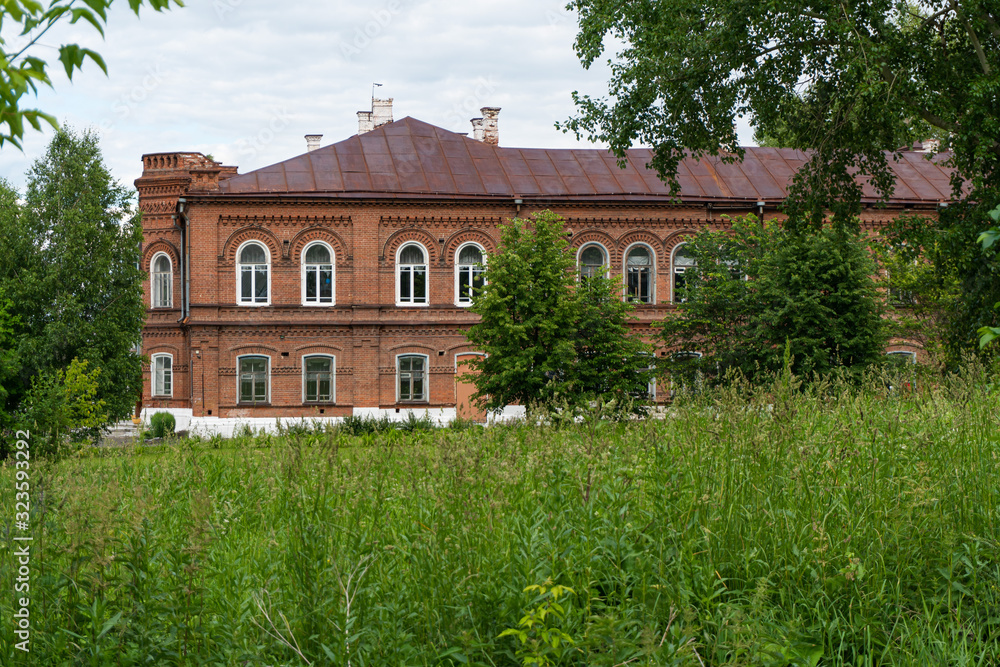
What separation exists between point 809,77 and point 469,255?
1343cm

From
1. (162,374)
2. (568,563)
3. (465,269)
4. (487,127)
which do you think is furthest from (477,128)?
(568,563)

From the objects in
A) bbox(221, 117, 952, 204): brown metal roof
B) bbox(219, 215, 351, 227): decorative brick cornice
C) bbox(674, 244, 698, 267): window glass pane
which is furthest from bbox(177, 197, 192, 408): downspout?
bbox(674, 244, 698, 267): window glass pane

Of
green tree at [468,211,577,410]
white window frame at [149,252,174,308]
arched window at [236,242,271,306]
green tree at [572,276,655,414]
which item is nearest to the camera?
green tree at [468,211,577,410]

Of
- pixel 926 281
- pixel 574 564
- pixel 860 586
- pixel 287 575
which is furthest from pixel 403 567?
pixel 926 281

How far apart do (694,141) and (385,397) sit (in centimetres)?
1380

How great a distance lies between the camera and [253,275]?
24562 millimetres

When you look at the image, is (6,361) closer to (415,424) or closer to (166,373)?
(166,373)

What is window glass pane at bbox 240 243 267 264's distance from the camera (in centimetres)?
2466

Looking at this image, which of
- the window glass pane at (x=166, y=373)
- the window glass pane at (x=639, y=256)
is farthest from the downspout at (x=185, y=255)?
the window glass pane at (x=639, y=256)

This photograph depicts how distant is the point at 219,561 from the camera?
4023 millimetres

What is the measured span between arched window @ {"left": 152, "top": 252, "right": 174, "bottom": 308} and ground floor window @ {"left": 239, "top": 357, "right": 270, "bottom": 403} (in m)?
3.83

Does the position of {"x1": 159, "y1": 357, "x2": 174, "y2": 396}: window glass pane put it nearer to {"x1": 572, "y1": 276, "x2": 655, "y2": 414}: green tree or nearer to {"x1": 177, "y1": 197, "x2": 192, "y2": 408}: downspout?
{"x1": 177, "y1": 197, "x2": 192, "y2": 408}: downspout

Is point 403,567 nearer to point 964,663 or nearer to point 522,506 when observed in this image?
point 522,506

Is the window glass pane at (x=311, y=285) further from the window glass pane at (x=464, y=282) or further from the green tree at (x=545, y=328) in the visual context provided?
the green tree at (x=545, y=328)
